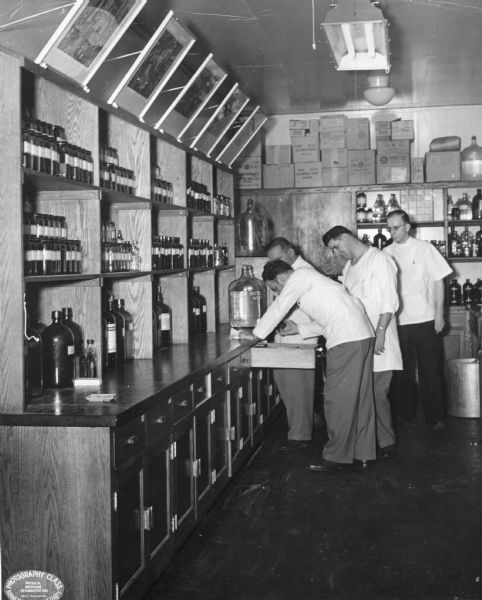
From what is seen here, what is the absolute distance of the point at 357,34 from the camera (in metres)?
4.29

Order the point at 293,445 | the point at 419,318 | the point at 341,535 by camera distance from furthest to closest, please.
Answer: the point at 419,318 < the point at 293,445 < the point at 341,535

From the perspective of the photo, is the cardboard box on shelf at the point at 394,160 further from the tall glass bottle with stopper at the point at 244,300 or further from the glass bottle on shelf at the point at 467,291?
the tall glass bottle with stopper at the point at 244,300

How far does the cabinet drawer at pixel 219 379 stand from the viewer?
4.49 meters

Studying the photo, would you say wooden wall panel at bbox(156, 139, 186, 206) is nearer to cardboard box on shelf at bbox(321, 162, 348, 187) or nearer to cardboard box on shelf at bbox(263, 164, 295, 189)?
cardboard box on shelf at bbox(263, 164, 295, 189)

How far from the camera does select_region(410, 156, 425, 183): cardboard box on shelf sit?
7.85 metres

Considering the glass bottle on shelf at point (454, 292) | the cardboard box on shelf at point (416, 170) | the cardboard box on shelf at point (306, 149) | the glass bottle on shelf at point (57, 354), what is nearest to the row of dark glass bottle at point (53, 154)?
the glass bottle on shelf at point (57, 354)

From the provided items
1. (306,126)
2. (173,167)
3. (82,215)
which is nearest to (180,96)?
(173,167)

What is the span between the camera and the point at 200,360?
4508mm

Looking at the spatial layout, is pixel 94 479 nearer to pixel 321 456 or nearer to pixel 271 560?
pixel 271 560

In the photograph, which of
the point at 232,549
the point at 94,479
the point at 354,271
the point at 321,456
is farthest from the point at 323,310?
the point at 94,479

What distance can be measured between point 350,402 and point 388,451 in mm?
708

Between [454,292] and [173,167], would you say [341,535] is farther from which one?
[454,292]

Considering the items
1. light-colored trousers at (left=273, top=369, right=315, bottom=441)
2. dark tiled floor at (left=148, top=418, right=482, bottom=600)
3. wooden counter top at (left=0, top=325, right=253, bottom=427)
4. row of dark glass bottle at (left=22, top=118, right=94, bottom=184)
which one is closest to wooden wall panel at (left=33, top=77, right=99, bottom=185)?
row of dark glass bottle at (left=22, top=118, right=94, bottom=184)

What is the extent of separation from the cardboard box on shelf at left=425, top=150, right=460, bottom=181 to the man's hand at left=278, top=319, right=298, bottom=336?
Answer: 267 cm
